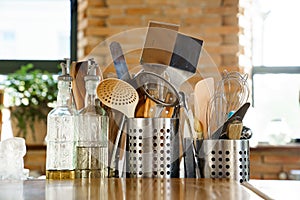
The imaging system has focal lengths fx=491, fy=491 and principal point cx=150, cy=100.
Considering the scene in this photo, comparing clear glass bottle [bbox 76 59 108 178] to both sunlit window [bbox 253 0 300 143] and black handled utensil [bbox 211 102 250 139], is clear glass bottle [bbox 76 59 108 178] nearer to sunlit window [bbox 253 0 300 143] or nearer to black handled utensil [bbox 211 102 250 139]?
black handled utensil [bbox 211 102 250 139]

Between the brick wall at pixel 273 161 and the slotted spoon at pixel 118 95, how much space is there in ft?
6.61

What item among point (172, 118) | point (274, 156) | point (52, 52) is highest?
point (52, 52)

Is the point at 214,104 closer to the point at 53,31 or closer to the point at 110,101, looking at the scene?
the point at 110,101

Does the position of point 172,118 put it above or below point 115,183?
above

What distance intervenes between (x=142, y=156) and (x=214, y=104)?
0.21m

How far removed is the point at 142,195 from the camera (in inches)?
33.5

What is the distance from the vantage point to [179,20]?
3.03 meters

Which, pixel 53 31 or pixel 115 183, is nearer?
pixel 115 183

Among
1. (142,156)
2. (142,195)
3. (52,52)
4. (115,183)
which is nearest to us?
(142,195)

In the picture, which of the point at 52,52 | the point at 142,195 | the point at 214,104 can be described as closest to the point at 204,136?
the point at 214,104

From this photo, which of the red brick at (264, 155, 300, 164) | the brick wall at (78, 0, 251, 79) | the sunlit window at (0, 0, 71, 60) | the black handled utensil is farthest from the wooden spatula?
the sunlit window at (0, 0, 71, 60)

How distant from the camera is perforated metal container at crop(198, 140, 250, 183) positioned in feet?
3.64

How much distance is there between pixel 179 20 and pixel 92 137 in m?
2.00

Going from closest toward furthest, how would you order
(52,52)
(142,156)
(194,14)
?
(142,156) → (194,14) → (52,52)
